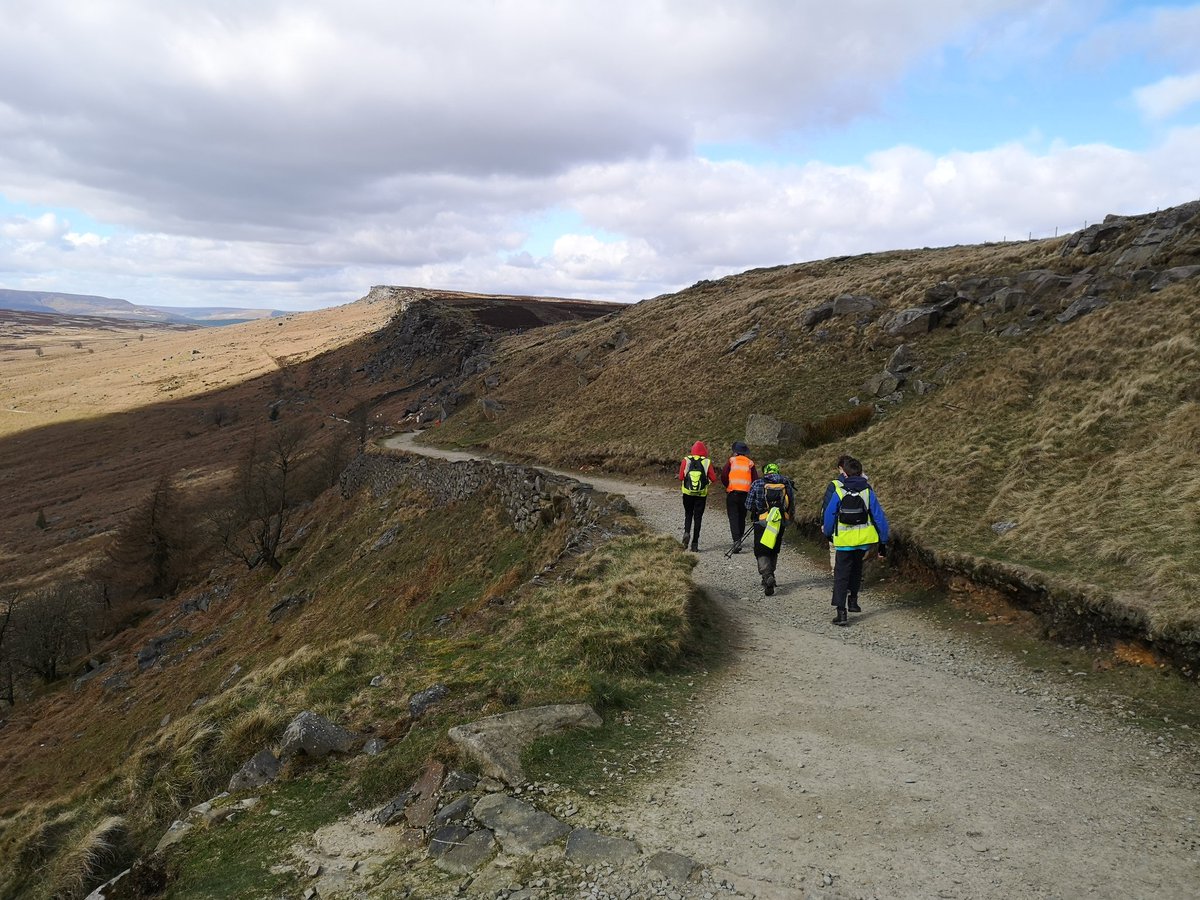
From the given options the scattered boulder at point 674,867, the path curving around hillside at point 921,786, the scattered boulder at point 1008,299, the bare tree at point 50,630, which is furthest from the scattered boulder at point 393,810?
the bare tree at point 50,630

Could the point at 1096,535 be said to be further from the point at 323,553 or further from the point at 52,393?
the point at 52,393

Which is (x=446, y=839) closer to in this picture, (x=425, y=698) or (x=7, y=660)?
(x=425, y=698)

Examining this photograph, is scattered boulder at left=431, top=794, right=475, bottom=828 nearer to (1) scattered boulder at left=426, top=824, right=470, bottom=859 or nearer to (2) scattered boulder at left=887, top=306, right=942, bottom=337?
(1) scattered boulder at left=426, top=824, right=470, bottom=859

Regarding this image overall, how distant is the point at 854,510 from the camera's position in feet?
35.3

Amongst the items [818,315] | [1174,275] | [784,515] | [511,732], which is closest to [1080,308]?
[1174,275]

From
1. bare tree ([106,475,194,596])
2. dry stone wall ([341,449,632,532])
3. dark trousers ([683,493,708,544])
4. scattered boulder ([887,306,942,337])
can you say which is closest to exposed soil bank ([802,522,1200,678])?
dark trousers ([683,493,708,544])

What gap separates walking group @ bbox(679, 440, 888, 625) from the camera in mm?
10797

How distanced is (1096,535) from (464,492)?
24.0 metres

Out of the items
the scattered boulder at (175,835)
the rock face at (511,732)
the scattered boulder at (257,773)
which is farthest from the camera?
the scattered boulder at (257,773)

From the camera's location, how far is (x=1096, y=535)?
10703mm

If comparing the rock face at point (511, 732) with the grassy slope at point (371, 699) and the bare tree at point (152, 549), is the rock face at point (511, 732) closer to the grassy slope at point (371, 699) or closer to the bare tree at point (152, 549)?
the grassy slope at point (371, 699)

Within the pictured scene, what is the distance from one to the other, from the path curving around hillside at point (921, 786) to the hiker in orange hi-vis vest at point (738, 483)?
5.53 m

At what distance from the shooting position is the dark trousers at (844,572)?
35.7 ft

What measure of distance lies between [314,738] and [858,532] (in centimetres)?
836
